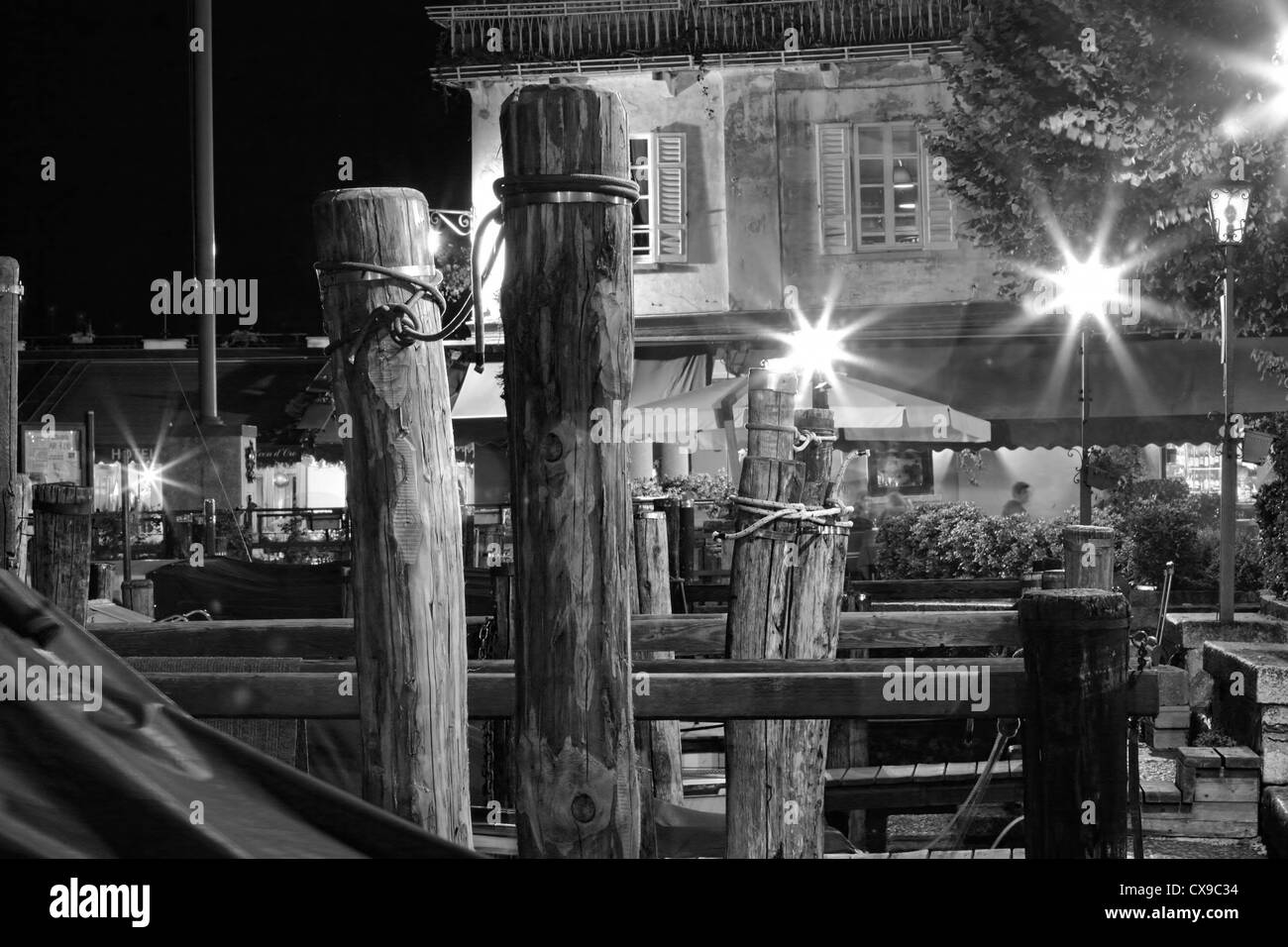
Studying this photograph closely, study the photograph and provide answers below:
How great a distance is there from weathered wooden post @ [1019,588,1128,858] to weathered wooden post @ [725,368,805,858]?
1410 mm

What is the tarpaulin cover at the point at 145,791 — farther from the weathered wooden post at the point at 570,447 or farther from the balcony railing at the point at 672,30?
the balcony railing at the point at 672,30

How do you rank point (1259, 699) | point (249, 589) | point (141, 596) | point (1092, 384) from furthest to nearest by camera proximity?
1. point (1092, 384)
2. point (249, 589)
3. point (141, 596)
4. point (1259, 699)

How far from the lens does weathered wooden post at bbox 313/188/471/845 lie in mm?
4121

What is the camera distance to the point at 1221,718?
8.34 meters

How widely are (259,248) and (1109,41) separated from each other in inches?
764

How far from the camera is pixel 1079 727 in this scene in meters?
3.84

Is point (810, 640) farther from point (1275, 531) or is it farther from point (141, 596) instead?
point (141, 596)

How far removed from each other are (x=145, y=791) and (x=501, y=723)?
3.89 metres

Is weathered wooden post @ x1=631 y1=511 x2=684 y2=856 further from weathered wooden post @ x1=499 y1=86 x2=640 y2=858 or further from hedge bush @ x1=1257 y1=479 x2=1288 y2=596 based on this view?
hedge bush @ x1=1257 y1=479 x2=1288 y2=596

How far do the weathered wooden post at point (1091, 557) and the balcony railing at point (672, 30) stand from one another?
1326 centimetres

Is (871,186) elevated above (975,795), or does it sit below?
above

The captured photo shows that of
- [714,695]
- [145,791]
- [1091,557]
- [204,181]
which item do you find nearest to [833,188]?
[204,181]

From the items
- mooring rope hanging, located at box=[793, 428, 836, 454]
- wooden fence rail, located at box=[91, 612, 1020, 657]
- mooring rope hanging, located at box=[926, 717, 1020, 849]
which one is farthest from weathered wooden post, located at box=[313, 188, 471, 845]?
mooring rope hanging, located at box=[793, 428, 836, 454]

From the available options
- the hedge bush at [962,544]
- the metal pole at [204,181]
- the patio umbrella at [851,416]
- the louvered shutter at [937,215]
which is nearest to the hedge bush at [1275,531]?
the hedge bush at [962,544]
